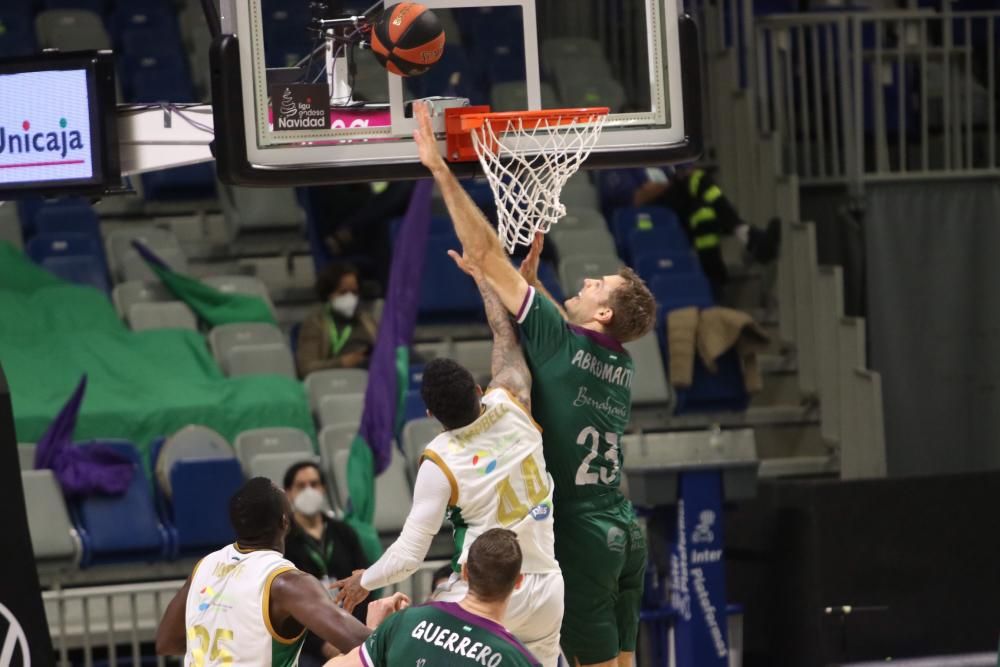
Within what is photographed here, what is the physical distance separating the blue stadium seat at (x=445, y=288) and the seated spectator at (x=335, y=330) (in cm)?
59

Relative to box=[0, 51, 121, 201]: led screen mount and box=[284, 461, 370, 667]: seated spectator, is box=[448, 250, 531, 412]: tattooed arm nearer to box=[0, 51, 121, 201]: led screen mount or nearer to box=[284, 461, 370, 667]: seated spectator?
box=[0, 51, 121, 201]: led screen mount

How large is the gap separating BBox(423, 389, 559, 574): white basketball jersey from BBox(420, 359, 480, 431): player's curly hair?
0.04 m

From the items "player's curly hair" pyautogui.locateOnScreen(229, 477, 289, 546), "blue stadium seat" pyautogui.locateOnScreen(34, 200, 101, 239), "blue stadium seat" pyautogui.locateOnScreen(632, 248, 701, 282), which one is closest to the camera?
"player's curly hair" pyautogui.locateOnScreen(229, 477, 289, 546)

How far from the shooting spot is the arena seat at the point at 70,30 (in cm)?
1250

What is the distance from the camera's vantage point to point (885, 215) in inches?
494

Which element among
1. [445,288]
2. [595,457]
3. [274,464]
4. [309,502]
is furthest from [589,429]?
[445,288]

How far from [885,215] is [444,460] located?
7.36 metres

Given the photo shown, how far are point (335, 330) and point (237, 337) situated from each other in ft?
→ 2.06

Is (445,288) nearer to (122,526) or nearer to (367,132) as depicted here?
(122,526)

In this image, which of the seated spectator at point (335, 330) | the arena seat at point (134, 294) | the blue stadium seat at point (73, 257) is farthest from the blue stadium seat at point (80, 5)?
the seated spectator at point (335, 330)

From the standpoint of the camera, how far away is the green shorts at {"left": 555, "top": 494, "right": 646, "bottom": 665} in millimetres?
6266

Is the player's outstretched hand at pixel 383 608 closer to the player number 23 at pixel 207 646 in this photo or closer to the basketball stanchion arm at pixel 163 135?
the player number 23 at pixel 207 646

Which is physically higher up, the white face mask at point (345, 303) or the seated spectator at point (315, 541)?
the white face mask at point (345, 303)

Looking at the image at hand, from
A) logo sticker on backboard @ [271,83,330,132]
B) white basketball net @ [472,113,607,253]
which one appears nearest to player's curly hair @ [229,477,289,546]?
white basketball net @ [472,113,607,253]
